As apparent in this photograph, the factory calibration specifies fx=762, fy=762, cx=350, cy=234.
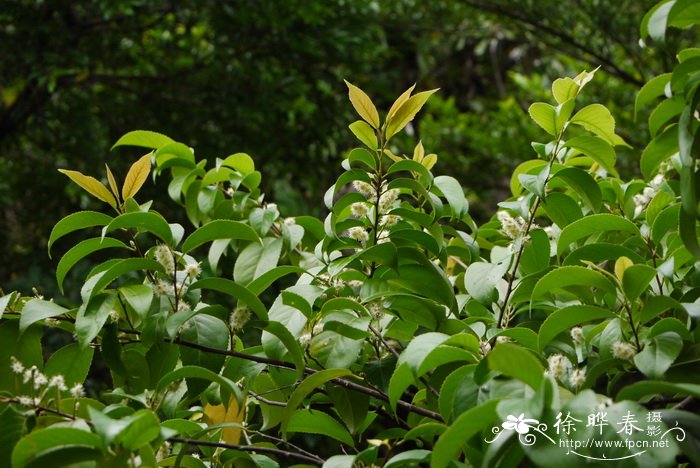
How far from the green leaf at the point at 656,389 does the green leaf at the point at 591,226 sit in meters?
0.27

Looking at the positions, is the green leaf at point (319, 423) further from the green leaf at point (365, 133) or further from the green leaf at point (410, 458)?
the green leaf at point (365, 133)

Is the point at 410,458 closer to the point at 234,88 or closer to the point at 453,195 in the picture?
the point at 453,195

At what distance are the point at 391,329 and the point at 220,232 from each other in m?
0.25

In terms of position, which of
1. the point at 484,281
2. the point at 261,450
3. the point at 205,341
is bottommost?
the point at 261,450

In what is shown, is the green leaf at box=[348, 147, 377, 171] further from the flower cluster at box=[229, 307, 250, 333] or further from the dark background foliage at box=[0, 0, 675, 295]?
the dark background foliage at box=[0, 0, 675, 295]

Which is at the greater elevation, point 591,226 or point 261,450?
point 591,226

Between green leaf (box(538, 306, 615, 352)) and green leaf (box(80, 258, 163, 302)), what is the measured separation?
45 centimetres

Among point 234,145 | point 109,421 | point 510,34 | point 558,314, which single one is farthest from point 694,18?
point 510,34

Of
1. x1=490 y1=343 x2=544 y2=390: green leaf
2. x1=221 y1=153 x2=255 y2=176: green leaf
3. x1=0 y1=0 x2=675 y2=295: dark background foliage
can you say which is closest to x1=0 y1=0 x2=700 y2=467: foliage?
x1=490 y1=343 x2=544 y2=390: green leaf

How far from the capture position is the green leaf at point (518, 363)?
642mm

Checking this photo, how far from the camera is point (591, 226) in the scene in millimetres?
910

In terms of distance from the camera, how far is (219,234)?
0.93m

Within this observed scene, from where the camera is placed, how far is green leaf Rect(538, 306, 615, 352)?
2.60 ft

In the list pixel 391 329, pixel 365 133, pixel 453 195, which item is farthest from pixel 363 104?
pixel 391 329
